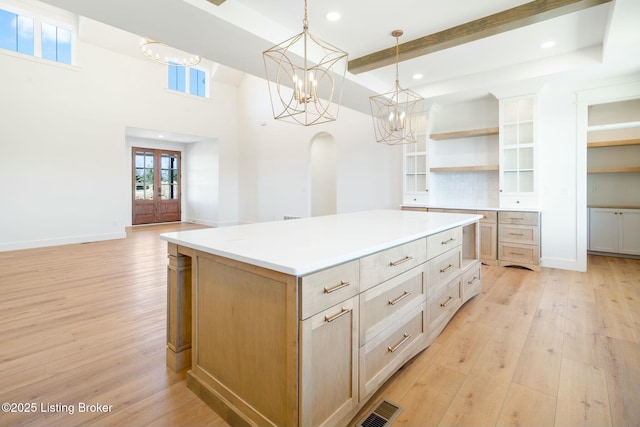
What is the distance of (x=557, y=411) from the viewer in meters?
1.63

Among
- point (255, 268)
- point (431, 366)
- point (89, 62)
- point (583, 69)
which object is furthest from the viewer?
point (89, 62)

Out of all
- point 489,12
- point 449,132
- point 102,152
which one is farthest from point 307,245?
point 102,152

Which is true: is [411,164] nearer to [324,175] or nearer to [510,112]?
[510,112]

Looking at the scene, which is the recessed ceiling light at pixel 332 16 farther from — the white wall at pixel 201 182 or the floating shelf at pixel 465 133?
the white wall at pixel 201 182

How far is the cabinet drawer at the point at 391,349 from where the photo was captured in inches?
62.9

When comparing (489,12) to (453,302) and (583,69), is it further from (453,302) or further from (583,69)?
(453,302)

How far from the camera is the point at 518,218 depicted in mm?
4555

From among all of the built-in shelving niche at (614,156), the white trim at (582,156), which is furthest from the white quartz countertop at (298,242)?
the built-in shelving niche at (614,156)

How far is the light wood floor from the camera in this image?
1619mm

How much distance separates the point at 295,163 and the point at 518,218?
5125mm

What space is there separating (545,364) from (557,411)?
1.65ft

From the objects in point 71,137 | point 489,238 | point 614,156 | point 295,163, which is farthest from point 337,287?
point 71,137

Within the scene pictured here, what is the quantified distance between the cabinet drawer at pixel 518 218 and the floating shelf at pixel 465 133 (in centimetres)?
129

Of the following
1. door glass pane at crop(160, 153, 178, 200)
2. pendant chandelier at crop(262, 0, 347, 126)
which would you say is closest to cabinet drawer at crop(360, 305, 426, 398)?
pendant chandelier at crop(262, 0, 347, 126)
